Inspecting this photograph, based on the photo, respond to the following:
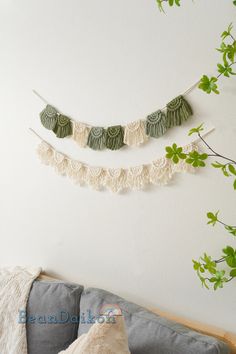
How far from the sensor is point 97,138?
4.74ft

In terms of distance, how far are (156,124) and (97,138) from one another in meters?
0.27

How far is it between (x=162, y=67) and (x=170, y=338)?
0.93m

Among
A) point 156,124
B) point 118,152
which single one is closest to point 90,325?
point 118,152

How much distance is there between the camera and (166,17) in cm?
126

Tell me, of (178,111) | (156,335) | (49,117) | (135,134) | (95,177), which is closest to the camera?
(156,335)

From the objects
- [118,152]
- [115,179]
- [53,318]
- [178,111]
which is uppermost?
[178,111]

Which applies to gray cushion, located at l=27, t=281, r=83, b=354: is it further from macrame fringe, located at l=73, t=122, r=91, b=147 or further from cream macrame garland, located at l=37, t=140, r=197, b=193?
macrame fringe, located at l=73, t=122, r=91, b=147

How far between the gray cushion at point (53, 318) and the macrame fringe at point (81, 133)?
599mm

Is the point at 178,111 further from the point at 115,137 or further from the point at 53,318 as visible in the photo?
the point at 53,318

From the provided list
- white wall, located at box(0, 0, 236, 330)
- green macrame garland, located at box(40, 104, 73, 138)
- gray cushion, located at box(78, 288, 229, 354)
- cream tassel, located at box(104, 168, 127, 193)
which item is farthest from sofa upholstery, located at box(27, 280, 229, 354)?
green macrame garland, located at box(40, 104, 73, 138)

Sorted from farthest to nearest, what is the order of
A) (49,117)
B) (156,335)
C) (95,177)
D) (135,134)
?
(49,117) < (95,177) < (135,134) < (156,335)

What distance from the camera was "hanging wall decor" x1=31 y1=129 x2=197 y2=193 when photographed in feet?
4.26

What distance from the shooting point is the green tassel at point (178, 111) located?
1232 millimetres

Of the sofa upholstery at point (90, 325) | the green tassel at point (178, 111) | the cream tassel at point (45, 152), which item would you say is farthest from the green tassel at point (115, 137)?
the sofa upholstery at point (90, 325)
